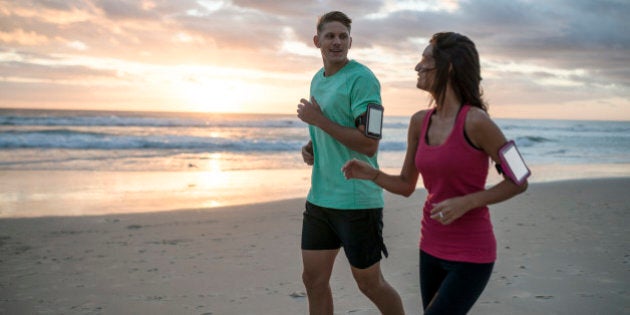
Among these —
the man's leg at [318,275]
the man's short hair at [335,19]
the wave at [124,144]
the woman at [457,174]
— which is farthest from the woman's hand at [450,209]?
the wave at [124,144]

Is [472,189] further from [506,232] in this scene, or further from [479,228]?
[506,232]

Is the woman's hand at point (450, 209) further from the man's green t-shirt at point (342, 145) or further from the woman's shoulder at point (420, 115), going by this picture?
the man's green t-shirt at point (342, 145)

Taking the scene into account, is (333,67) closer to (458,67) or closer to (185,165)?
(458,67)

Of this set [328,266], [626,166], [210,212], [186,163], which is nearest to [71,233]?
[210,212]

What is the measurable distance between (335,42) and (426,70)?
3.02ft

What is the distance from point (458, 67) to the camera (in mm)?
2303

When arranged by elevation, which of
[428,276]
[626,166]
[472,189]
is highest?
[472,189]

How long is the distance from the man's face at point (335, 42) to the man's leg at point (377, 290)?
115cm

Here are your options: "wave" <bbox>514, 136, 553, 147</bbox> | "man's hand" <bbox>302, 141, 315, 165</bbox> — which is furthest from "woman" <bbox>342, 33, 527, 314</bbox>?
"wave" <bbox>514, 136, 553, 147</bbox>

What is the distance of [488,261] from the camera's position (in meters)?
2.29

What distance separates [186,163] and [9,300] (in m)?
12.1

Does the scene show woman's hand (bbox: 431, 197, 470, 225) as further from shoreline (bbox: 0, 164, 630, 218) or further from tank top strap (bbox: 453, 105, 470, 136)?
shoreline (bbox: 0, 164, 630, 218)

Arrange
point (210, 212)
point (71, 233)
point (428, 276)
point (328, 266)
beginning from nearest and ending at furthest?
point (428, 276)
point (328, 266)
point (71, 233)
point (210, 212)

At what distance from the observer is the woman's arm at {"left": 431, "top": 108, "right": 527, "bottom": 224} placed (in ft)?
7.19
